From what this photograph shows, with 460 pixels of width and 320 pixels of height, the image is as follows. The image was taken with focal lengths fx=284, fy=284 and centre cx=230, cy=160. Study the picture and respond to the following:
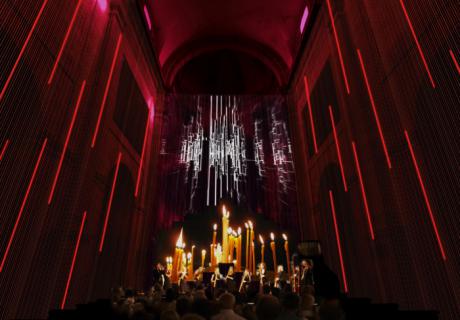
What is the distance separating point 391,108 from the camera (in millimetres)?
3496

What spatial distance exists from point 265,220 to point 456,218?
17.8ft

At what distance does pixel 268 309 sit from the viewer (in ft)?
3.00

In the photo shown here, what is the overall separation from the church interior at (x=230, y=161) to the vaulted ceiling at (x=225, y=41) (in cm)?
6

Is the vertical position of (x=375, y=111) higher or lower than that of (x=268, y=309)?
higher

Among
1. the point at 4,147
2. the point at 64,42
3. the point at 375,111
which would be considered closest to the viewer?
the point at 4,147

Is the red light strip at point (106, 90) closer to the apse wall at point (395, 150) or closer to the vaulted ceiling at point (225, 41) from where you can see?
the vaulted ceiling at point (225, 41)

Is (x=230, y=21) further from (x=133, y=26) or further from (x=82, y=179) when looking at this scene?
(x=82, y=179)

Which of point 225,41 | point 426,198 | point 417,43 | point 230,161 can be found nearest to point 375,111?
point 417,43

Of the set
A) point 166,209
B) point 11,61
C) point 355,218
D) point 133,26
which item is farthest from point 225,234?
point 133,26

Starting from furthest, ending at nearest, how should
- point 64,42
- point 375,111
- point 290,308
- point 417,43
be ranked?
point 375,111 → point 64,42 → point 417,43 → point 290,308

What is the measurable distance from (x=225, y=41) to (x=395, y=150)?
7027 mm

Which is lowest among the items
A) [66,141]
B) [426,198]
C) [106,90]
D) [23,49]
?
[426,198]

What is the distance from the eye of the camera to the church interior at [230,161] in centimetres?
246

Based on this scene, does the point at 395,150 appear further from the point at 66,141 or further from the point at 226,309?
the point at 66,141
